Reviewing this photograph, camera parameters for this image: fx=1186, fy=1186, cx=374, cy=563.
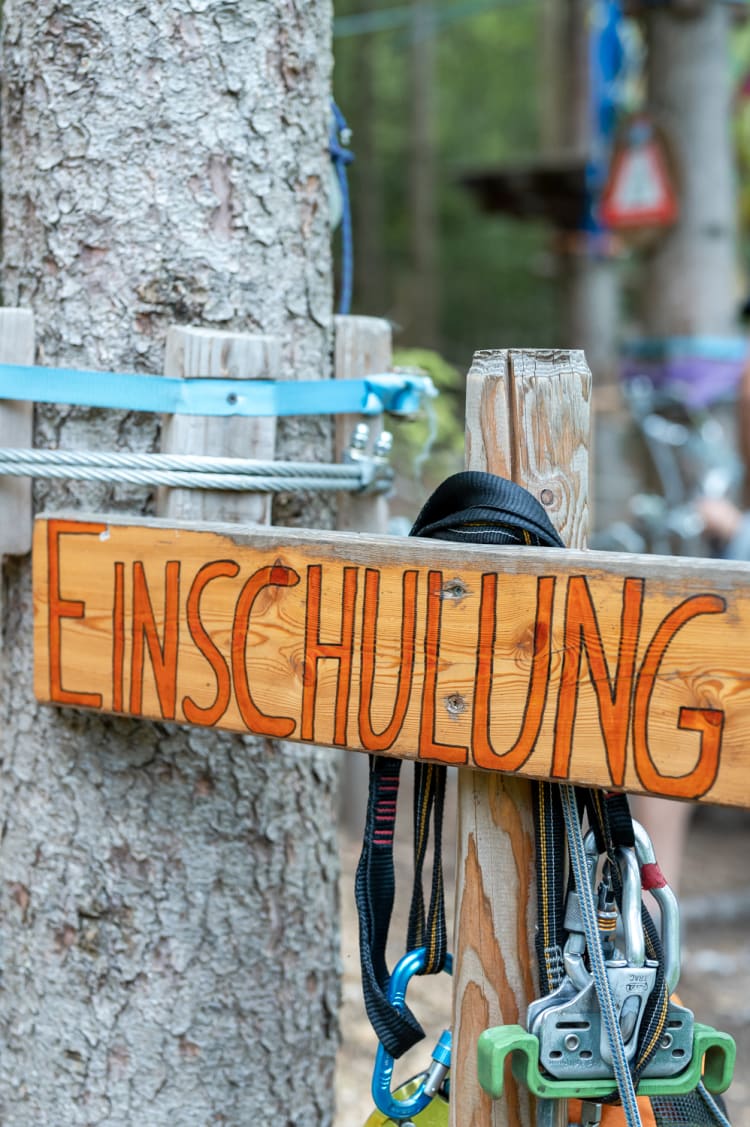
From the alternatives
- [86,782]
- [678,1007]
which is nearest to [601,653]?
[678,1007]

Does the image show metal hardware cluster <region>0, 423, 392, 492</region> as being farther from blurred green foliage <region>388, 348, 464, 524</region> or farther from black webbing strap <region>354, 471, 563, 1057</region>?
blurred green foliage <region>388, 348, 464, 524</region>

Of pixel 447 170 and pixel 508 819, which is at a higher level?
pixel 447 170

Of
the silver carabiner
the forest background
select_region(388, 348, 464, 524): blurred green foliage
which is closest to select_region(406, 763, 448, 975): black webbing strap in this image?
the silver carabiner

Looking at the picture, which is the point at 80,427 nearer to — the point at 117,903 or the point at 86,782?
the point at 86,782

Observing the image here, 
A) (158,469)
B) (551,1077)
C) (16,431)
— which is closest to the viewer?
(551,1077)

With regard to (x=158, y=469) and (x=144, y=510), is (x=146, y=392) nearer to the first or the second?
(x=158, y=469)

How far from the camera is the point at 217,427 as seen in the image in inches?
68.6

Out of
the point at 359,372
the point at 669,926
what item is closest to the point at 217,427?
the point at 359,372

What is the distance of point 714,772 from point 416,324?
41.9 feet

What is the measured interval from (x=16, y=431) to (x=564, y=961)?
1.10m

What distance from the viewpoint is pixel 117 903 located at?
1.89 metres

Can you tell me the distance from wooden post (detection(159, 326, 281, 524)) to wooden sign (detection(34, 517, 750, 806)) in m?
0.16

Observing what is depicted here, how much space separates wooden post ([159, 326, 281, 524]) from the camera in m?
1.72

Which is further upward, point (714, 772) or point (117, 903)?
point (714, 772)
